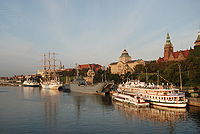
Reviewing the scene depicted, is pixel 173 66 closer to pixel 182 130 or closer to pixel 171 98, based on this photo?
pixel 171 98

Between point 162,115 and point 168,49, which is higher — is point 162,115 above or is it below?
below

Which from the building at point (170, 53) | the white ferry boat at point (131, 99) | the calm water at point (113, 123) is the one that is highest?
the building at point (170, 53)

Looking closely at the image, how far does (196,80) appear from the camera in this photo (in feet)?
251

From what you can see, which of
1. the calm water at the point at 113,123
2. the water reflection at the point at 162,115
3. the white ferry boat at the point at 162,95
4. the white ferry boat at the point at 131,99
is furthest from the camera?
the white ferry boat at the point at 131,99

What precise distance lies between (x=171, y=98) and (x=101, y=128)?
24820mm

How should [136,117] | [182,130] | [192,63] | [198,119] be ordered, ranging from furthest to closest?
[192,63] < [136,117] < [198,119] < [182,130]

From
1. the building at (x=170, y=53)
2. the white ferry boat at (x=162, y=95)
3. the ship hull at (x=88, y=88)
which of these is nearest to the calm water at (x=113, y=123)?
the white ferry boat at (x=162, y=95)

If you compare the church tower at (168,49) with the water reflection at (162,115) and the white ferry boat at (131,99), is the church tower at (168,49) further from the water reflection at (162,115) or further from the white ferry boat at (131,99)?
the water reflection at (162,115)

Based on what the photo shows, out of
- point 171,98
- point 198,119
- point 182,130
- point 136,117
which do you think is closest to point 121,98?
point 171,98

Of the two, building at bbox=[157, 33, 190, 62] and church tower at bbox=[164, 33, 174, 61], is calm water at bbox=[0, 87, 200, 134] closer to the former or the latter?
building at bbox=[157, 33, 190, 62]

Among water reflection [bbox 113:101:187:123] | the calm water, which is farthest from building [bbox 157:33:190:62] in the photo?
the calm water

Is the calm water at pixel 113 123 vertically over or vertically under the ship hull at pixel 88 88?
under

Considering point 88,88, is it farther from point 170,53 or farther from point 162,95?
point 170,53

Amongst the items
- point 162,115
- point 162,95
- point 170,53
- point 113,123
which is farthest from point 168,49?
point 113,123
